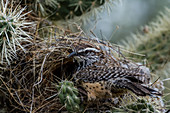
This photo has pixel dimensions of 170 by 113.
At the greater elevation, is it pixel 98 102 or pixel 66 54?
pixel 66 54

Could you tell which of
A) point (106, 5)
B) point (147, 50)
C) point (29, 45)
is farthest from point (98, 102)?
point (147, 50)

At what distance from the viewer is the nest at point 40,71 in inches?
71.1

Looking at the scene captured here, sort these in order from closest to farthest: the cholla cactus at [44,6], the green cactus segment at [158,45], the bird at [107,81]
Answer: the bird at [107,81] → the cholla cactus at [44,6] → the green cactus segment at [158,45]

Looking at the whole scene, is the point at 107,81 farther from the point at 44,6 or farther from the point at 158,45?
the point at 158,45

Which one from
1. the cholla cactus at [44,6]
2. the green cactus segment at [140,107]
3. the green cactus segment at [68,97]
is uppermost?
the cholla cactus at [44,6]

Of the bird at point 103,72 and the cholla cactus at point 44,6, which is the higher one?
the cholla cactus at point 44,6

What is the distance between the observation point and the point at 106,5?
7.50 feet

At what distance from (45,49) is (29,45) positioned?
134 millimetres

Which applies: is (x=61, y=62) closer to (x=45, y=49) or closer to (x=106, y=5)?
(x=45, y=49)

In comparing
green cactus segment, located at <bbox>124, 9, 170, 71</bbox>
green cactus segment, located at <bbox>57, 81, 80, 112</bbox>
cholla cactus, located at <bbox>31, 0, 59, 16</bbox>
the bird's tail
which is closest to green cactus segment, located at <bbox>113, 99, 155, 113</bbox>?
the bird's tail

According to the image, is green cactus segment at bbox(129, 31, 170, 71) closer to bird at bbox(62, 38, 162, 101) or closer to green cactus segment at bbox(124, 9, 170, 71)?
green cactus segment at bbox(124, 9, 170, 71)

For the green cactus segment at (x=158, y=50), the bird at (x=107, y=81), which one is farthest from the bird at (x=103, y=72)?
the green cactus segment at (x=158, y=50)

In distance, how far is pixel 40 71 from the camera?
1.77m

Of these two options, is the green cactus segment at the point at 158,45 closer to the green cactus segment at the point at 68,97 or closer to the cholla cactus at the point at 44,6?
the cholla cactus at the point at 44,6
